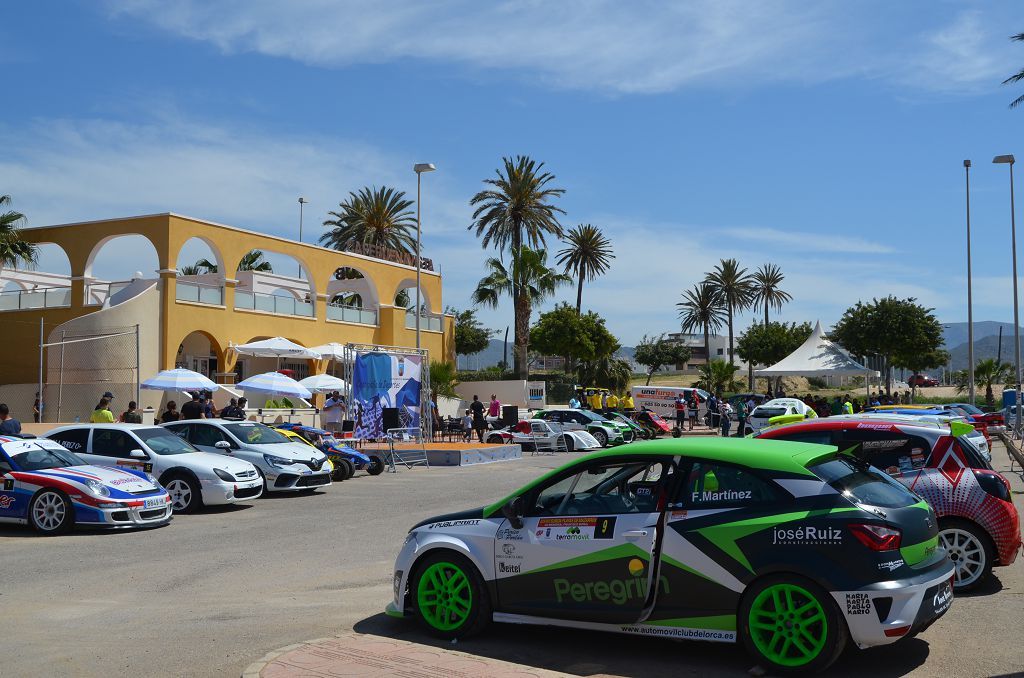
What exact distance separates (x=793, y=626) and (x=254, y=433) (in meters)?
14.0

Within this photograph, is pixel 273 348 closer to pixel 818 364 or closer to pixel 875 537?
pixel 818 364

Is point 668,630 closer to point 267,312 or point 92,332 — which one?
point 92,332

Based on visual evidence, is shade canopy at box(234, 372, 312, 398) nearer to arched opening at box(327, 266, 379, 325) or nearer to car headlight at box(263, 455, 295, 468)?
car headlight at box(263, 455, 295, 468)

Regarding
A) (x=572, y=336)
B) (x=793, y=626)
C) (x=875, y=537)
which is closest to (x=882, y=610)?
(x=875, y=537)

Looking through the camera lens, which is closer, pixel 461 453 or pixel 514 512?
pixel 514 512

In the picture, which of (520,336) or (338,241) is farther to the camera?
(338,241)

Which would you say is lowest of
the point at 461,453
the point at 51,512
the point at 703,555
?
the point at 461,453

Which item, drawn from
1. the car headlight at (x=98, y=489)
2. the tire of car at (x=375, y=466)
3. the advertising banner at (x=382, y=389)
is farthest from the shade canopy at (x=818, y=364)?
the car headlight at (x=98, y=489)

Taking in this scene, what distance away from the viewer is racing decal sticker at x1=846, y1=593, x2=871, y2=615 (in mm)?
5812

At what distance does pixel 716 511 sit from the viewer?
6.35m

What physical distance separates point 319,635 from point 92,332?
28492 millimetres

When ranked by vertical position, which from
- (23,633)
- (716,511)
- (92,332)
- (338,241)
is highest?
(338,241)

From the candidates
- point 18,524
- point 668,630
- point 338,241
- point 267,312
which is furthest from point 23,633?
point 338,241

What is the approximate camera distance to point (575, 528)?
22.1 ft
